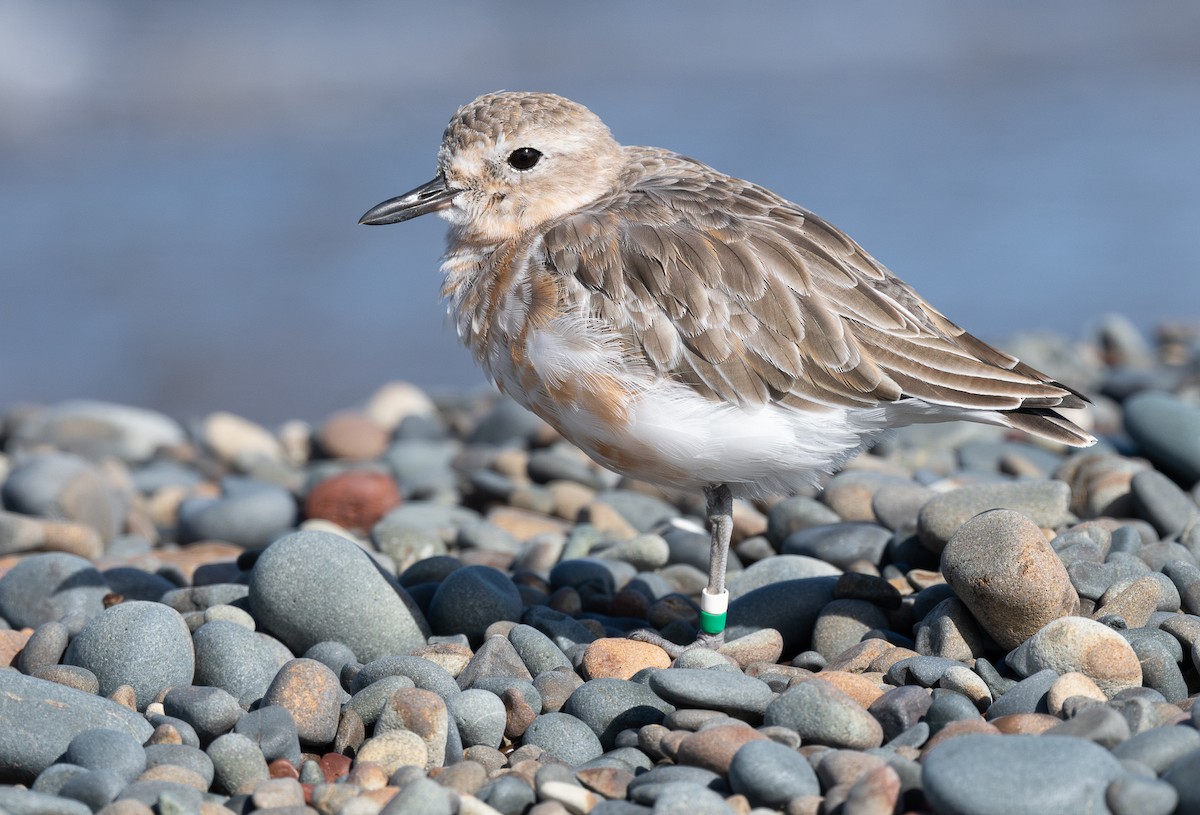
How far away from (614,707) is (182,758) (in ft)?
4.76

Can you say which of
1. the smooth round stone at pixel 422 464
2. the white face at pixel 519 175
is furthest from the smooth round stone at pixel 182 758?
the smooth round stone at pixel 422 464

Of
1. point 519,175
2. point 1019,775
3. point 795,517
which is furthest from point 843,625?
point 519,175

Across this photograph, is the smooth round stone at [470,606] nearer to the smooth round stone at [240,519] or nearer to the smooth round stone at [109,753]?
the smooth round stone at [109,753]

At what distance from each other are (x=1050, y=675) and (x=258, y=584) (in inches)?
121

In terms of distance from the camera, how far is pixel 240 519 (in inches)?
301

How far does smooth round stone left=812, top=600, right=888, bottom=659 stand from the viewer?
16.8 ft

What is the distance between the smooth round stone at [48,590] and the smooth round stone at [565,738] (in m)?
2.41

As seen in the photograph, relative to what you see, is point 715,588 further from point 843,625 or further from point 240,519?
point 240,519

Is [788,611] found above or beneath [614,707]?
above

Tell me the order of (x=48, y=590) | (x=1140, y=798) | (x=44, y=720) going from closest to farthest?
(x=1140, y=798) < (x=44, y=720) < (x=48, y=590)

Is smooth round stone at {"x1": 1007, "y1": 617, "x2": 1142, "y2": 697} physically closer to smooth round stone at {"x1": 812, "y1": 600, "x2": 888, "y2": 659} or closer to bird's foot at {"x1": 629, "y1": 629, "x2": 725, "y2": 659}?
smooth round stone at {"x1": 812, "y1": 600, "x2": 888, "y2": 659}

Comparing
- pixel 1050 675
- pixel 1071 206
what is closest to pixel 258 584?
pixel 1050 675

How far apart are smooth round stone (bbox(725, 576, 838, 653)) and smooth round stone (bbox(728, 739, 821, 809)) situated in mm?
1591

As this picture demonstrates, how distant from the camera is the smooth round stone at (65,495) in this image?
296 inches
